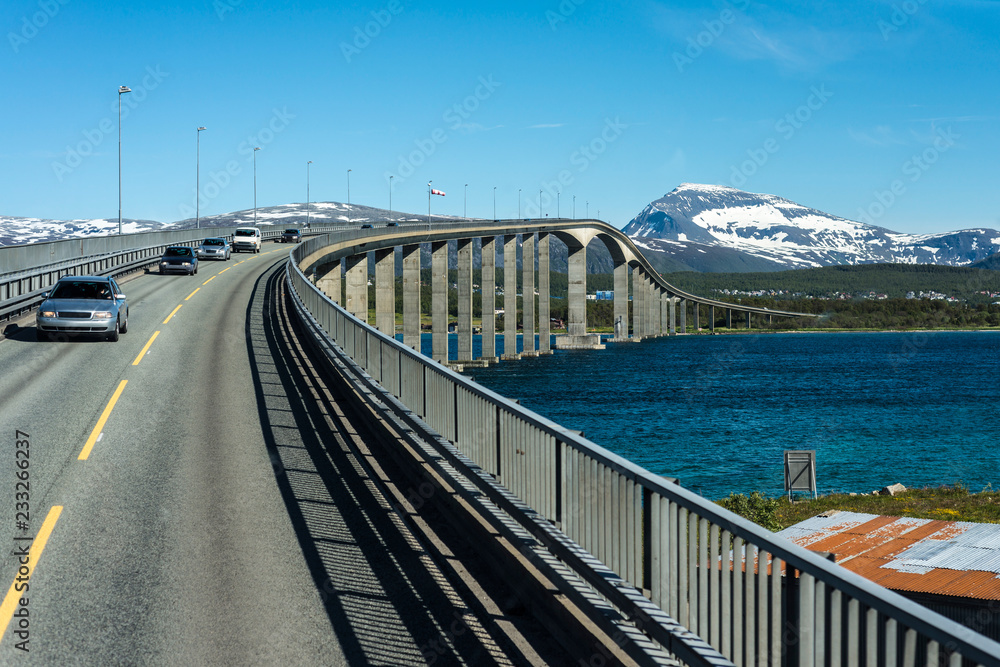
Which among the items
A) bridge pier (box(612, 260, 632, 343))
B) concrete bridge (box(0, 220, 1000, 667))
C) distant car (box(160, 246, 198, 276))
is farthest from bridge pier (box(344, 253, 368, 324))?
bridge pier (box(612, 260, 632, 343))

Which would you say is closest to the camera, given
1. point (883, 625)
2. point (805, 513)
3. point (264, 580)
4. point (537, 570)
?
point (883, 625)

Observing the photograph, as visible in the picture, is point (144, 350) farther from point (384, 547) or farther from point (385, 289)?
point (385, 289)

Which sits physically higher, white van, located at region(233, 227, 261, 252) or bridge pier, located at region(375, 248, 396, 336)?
white van, located at region(233, 227, 261, 252)

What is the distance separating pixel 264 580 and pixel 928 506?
3849cm

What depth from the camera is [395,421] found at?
13.0m

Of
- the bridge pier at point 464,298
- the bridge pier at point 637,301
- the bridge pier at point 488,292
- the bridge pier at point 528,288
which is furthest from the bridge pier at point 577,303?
the bridge pier at point 464,298

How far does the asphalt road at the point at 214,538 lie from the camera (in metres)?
7.13

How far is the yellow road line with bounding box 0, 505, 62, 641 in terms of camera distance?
7590 millimetres

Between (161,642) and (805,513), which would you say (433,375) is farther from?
(805,513)

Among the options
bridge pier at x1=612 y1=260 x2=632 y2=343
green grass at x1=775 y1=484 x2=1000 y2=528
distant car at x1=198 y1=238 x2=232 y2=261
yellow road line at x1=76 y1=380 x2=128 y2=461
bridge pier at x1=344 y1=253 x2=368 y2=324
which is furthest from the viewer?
bridge pier at x1=612 y1=260 x2=632 y2=343

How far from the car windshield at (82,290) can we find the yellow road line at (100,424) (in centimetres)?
794

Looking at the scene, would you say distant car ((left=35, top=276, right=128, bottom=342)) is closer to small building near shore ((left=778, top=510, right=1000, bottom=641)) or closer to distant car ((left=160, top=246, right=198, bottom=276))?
small building near shore ((left=778, top=510, right=1000, bottom=641))

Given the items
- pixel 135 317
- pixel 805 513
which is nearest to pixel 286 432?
pixel 135 317

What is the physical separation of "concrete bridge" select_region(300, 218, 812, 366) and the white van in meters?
7.70
